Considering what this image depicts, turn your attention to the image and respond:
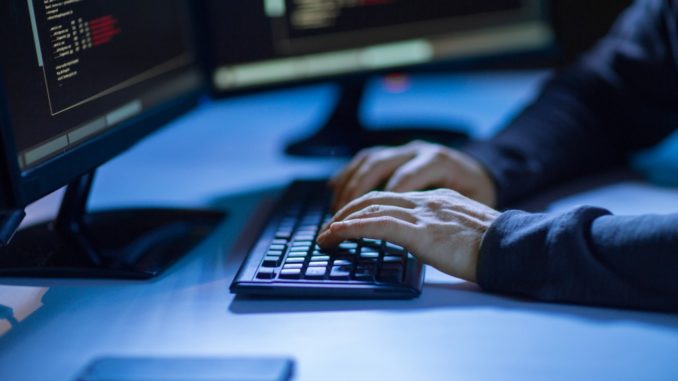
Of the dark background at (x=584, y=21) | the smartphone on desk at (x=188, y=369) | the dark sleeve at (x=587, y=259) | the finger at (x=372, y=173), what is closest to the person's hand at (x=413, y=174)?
the finger at (x=372, y=173)

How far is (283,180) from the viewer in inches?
43.5

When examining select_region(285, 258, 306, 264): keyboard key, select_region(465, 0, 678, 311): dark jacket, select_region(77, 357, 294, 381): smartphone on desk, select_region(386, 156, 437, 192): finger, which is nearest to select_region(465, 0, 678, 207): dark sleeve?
select_region(465, 0, 678, 311): dark jacket

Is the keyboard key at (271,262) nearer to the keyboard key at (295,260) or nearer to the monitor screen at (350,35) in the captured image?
the keyboard key at (295,260)

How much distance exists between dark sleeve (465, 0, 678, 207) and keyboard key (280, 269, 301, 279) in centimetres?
38

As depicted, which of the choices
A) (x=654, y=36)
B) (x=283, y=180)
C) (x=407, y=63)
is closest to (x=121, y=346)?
(x=283, y=180)

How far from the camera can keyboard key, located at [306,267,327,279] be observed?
0.68 meters

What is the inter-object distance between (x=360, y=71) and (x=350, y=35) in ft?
0.18

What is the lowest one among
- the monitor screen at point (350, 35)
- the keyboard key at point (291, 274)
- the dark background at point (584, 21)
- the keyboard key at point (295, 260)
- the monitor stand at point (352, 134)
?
the monitor stand at point (352, 134)

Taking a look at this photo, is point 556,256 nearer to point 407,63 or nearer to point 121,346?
point 121,346

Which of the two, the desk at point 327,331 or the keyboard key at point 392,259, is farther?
the keyboard key at point 392,259

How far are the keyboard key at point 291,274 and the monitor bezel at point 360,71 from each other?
0.47 m

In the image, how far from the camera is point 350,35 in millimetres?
1146

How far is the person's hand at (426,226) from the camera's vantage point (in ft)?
2.26

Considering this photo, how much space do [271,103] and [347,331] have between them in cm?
101
